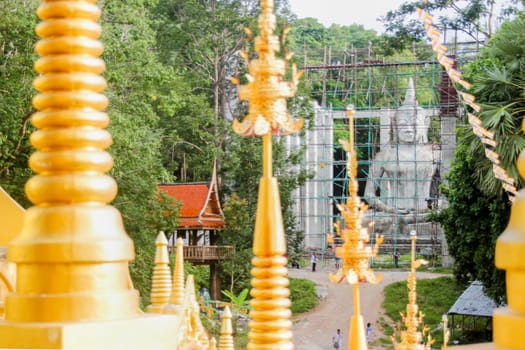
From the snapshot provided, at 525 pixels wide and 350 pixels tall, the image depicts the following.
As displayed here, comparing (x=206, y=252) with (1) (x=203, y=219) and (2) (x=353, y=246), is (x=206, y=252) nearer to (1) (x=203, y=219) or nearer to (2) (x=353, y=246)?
(1) (x=203, y=219)

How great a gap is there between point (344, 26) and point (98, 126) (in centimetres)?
6490

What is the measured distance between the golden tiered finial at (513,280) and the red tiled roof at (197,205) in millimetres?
29169

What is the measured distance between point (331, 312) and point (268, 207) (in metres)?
29.2

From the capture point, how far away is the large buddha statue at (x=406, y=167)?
4062 cm

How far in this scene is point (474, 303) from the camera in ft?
96.7

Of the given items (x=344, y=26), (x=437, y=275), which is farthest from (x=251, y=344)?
(x=344, y=26)

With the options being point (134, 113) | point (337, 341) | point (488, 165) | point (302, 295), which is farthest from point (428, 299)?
point (134, 113)

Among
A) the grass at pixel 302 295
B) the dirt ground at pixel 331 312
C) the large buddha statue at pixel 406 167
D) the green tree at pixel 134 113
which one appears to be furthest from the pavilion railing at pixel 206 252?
the large buddha statue at pixel 406 167

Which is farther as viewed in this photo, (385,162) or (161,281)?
(385,162)

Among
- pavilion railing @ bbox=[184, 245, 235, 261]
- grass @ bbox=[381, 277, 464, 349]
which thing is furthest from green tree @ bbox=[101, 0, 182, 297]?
grass @ bbox=[381, 277, 464, 349]

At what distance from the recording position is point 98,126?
10.4ft

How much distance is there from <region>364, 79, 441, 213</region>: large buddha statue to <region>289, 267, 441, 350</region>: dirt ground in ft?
16.5

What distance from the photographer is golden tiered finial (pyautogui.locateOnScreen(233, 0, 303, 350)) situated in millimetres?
4059

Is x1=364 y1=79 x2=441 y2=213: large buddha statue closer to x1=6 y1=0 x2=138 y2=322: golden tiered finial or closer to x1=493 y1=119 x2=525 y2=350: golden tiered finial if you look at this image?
x1=6 y1=0 x2=138 y2=322: golden tiered finial
